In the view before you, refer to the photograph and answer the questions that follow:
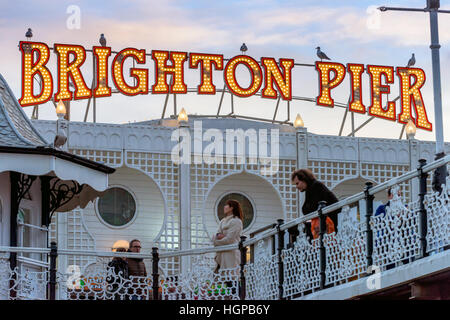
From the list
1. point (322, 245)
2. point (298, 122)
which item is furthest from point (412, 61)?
point (322, 245)

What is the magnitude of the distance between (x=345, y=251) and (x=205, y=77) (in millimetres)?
20555

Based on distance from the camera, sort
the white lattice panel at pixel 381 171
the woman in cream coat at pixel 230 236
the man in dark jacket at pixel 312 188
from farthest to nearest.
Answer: the white lattice panel at pixel 381 171, the woman in cream coat at pixel 230 236, the man in dark jacket at pixel 312 188

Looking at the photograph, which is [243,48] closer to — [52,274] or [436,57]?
[436,57]

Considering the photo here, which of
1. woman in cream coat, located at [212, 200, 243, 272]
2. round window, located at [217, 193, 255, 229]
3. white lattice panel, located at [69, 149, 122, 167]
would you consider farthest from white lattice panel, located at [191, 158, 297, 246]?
woman in cream coat, located at [212, 200, 243, 272]

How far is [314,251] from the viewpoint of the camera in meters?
14.6

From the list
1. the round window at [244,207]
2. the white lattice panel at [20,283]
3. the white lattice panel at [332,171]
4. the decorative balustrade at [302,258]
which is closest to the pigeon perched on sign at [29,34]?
the round window at [244,207]

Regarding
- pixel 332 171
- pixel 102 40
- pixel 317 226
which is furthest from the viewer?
pixel 102 40

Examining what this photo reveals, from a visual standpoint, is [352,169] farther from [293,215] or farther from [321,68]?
[321,68]

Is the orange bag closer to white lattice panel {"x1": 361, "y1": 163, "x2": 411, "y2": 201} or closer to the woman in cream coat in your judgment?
the woman in cream coat

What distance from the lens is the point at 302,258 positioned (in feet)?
48.3

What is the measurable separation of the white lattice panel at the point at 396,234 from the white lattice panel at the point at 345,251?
0.90ft

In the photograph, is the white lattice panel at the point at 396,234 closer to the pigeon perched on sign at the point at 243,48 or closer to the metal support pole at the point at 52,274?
the metal support pole at the point at 52,274

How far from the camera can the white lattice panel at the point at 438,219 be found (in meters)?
12.1
